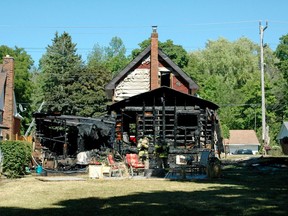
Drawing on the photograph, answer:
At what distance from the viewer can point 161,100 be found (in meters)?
30.0

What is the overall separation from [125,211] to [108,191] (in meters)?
4.48

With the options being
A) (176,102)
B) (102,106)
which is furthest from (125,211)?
(102,106)

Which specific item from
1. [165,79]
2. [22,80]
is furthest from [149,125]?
[22,80]

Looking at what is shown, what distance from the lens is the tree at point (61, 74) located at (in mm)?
60781

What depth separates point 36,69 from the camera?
369ft

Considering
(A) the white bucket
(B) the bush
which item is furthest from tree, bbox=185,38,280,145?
(B) the bush

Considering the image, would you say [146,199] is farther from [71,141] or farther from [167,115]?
[71,141]

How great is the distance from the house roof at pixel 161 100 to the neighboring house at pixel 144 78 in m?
3.91

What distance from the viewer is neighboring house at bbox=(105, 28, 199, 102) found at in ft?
114

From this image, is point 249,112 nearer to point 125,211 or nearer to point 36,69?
point 36,69

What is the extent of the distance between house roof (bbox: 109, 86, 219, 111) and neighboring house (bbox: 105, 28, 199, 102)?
3908 millimetres

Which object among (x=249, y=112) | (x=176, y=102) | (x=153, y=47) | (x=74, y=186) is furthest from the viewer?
(x=249, y=112)

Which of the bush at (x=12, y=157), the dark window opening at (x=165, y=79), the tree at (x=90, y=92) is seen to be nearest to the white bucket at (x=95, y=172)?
the bush at (x=12, y=157)

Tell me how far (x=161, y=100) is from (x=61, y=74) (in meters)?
37.6
